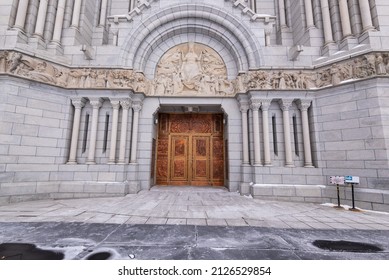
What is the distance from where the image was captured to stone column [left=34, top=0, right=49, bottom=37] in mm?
7996

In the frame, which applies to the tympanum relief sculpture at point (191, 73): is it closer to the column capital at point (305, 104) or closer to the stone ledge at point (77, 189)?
the column capital at point (305, 104)

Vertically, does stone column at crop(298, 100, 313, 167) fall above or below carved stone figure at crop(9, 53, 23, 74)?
below

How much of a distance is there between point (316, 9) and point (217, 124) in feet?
25.1

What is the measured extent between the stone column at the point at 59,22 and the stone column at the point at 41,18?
447 mm

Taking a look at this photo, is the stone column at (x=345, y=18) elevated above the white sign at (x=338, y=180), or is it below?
above

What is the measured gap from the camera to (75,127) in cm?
823

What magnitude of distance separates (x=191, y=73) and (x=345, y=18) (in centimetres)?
733

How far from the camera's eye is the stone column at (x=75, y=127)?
8041 millimetres

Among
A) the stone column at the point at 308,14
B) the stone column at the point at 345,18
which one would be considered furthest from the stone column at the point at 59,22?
the stone column at the point at 345,18

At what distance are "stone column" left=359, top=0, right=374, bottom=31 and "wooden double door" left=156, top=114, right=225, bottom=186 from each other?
7459 millimetres

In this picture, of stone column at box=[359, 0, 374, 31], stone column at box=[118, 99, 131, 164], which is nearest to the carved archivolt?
stone column at box=[118, 99, 131, 164]

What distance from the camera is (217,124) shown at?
36.7 ft

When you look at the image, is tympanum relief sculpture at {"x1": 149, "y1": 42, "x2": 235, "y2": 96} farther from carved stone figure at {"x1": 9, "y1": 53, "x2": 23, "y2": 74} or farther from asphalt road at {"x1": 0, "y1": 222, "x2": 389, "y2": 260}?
asphalt road at {"x1": 0, "y1": 222, "x2": 389, "y2": 260}

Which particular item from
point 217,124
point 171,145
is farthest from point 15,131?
point 217,124
